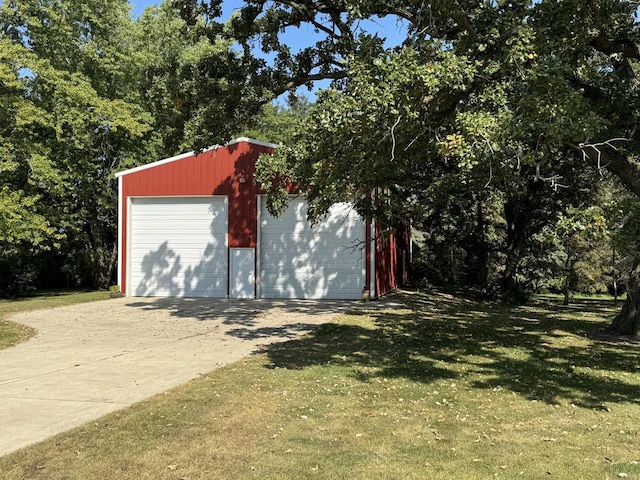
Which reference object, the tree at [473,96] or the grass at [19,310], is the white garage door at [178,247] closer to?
the grass at [19,310]

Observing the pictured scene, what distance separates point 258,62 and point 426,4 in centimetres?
561

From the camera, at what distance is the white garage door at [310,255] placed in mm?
18766

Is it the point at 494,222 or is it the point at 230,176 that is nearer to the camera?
the point at 230,176

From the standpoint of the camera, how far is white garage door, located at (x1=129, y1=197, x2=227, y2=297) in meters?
19.7

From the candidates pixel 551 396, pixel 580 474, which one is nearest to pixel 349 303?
pixel 551 396

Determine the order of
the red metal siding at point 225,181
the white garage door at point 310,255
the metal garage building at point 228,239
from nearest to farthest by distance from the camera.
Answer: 1. the white garage door at point 310,255
2. the metal garage building at point 228,239
3. the red metal siding at point 225,181

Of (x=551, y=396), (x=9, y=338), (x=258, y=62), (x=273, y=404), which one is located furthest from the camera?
(x=258, y=62)

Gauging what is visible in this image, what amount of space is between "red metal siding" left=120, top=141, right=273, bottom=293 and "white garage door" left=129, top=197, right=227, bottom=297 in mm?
365

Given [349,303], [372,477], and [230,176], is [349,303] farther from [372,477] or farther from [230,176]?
[372,477]

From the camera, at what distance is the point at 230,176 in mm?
19531

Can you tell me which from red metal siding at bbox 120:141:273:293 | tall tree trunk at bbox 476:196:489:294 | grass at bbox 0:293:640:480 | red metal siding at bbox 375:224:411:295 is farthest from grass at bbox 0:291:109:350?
tall tree trunk at bbox 476:196:489:294

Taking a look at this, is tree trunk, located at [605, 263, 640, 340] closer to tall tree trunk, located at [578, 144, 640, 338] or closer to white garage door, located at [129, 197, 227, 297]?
tall tree trunk, located at [578, 144, 640, 338]

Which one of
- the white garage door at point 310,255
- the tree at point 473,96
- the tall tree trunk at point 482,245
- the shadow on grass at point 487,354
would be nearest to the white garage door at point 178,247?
the white garage door at point 310,255

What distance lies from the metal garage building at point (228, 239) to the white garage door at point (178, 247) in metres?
0.04
